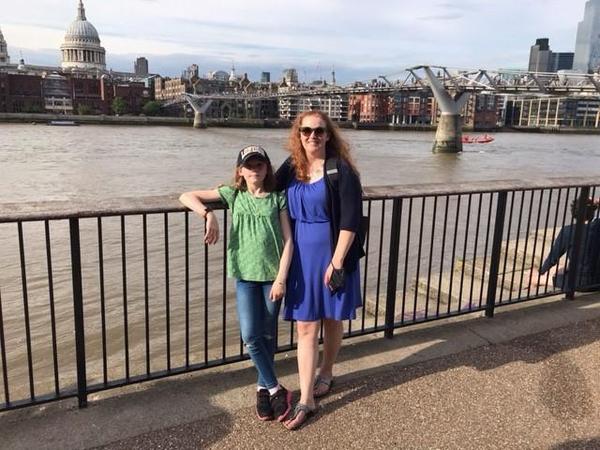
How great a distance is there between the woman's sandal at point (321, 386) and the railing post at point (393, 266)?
3.03ft

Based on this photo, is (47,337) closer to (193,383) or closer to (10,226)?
(193,383)

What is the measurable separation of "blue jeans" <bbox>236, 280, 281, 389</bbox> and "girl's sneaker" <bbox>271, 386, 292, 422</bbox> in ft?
0.18

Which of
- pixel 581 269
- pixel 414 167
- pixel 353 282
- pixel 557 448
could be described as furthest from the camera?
pixel 414 167

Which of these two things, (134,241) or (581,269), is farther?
(134,241)

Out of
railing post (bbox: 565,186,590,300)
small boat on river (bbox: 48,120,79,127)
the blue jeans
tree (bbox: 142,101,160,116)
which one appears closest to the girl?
the blue jeans

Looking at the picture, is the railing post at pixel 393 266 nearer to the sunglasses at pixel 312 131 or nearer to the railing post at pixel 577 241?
the sunglasses at pixel 312 131

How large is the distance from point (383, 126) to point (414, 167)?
102 meters

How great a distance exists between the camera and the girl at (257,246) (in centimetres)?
282

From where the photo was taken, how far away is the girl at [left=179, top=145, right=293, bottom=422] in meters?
2.82

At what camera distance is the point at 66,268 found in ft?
30.7

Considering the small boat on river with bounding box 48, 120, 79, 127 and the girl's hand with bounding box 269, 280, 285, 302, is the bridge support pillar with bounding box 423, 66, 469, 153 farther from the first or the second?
the small boat on river with bounding box 48, 120, 79, 127

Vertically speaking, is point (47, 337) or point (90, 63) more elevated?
point (90, 63)

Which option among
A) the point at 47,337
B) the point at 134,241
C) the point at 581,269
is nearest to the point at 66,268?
the point at 134,241

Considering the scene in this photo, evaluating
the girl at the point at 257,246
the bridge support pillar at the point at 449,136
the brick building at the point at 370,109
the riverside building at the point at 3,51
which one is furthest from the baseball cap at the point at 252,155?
the riverside building at the point at 3,51
